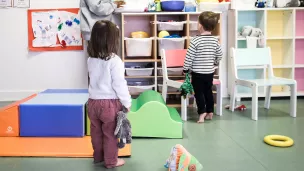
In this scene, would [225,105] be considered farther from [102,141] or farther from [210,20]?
[102,141]

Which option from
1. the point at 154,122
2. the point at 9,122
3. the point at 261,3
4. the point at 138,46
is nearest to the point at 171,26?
the point at 138,46

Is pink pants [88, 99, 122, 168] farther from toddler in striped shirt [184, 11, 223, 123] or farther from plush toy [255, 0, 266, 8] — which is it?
plush toy [255, 0, 266, 8]

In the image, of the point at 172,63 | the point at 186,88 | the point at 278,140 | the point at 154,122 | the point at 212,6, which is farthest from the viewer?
the point at 212,6

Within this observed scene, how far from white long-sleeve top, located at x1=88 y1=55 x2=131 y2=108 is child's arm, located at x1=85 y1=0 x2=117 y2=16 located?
2.35m

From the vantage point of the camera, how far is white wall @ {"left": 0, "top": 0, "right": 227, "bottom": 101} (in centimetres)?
581

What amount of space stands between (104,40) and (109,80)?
29 centimetres

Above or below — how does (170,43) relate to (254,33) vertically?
below

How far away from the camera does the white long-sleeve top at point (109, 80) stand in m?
2.82

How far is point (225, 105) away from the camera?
5.38 meters

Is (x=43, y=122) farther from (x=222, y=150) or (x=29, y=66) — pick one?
(x=29, y=66)

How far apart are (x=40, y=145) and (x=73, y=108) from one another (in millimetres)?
444

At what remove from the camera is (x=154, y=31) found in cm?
526

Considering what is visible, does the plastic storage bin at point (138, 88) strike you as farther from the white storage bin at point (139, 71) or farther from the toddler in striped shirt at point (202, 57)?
the toddler in striped shirt at point (202, 57)

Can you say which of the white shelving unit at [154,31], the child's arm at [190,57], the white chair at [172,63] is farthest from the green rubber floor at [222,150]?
the white shelving unit at [154,31]
